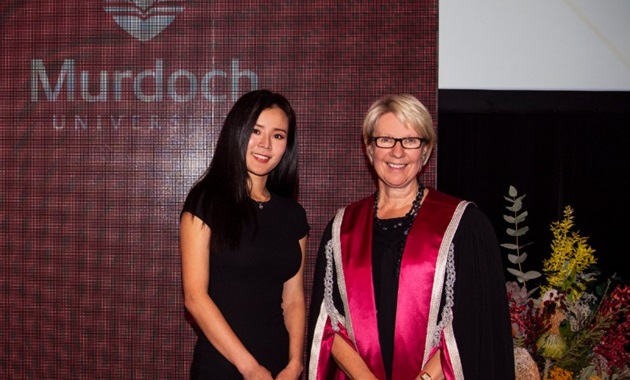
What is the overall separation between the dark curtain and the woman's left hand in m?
1.47

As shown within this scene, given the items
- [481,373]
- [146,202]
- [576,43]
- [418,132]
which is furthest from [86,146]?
[576,43]

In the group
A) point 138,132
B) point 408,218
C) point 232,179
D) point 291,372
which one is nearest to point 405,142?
point 408,218

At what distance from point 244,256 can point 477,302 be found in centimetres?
70

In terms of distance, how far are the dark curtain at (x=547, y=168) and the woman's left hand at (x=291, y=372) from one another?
1.47 m

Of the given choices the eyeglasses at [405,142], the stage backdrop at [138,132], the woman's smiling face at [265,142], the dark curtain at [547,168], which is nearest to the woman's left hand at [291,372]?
the woman's smiling face at [265,142]

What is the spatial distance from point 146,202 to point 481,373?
1.71 m

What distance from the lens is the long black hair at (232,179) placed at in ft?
6.48

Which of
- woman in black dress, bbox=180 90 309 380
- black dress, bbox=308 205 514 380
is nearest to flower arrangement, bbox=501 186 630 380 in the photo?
black dress, bbox=308 205 514 380

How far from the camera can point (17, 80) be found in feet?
9.87

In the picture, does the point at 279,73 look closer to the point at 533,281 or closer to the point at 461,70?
the point at 461,70

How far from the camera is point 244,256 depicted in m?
2.00

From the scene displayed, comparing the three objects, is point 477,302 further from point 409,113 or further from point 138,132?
point 138,132

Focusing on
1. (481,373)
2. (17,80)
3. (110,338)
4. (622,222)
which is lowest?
(110,338)

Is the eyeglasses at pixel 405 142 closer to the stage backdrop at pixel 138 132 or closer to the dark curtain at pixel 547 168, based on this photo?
the stage backdrop at pixel 138 132
